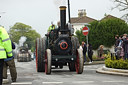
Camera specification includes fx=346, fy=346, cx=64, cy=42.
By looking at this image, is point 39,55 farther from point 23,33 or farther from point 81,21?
point 23,33

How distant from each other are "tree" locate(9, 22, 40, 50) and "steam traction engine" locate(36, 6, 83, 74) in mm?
106849

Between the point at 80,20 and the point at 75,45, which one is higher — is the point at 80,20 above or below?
above

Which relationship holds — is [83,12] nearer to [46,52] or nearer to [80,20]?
[80,20]

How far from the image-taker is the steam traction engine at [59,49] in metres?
14.6

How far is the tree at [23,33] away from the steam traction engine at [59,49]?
106849 millimetres

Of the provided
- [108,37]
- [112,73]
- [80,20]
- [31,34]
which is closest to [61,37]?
[112,73]

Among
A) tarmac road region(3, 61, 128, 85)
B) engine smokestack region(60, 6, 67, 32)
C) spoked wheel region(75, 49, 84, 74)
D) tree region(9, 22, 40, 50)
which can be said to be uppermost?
tree region(9, 22, 40, 50)

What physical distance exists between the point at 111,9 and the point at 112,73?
127 ft

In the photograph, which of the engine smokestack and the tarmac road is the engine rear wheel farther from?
the tarmac road

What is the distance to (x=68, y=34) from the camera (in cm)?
1523

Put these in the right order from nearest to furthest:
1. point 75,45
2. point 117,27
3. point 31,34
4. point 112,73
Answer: point 112,73 → point 75,45 → point 117,27 → point 31,34

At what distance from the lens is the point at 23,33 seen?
12594cm

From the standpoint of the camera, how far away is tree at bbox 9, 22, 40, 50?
405 feet

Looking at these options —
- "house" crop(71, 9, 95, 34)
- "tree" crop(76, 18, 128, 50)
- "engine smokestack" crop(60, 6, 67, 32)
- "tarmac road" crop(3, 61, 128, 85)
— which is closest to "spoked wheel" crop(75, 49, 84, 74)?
"tarmac road" crop(3, 61, 128, 85)
